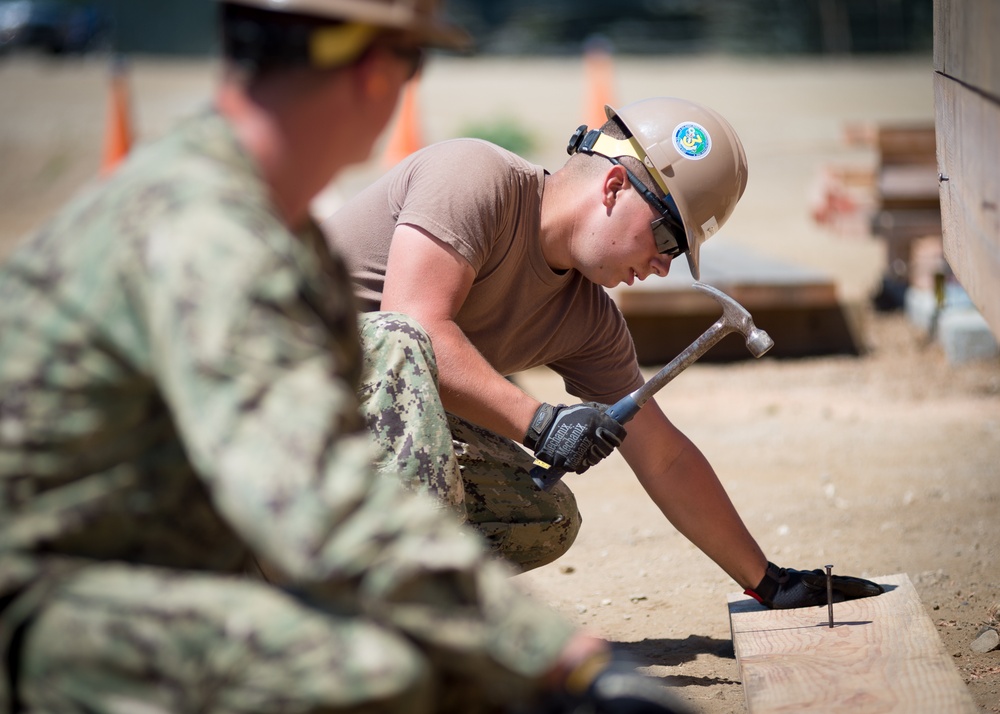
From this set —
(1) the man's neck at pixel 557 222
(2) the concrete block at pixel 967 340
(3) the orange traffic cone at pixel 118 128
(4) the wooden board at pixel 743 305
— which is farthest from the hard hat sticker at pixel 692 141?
(3) the orange traffic cone at pixel 118 128

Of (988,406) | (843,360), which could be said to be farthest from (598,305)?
(843,360)

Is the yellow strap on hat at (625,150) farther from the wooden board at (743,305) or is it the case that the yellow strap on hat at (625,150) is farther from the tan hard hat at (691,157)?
the wooden board at (743,305)

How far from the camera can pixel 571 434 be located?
271cm

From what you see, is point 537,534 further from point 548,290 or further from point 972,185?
point 972,185

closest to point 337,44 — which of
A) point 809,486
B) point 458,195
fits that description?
point 458,195

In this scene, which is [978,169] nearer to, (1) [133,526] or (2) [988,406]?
(1) [133,526]

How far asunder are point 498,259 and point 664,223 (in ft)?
1.51

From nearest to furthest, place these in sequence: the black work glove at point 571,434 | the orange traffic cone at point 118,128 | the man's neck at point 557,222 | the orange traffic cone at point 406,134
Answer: the black work glove at point 571,434 → the man's neck at point 557,222 → the orange traffic cone at point 406,134 → the orange traffic cone at point 118,128

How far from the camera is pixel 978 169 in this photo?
2334 millimetres

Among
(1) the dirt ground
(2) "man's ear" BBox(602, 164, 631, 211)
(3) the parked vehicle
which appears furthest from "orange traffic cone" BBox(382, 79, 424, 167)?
(3) the parked vehicle

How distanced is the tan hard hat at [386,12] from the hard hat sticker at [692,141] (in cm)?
140

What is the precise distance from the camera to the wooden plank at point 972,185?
220 centimetres

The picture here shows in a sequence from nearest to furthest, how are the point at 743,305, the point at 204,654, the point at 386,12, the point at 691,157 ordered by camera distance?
the point at 204,654
the point at 386,12
the point at 691,157
the point at 743,305

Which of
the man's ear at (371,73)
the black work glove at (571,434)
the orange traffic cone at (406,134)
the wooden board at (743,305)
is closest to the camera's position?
the man's ear at (371,73)
